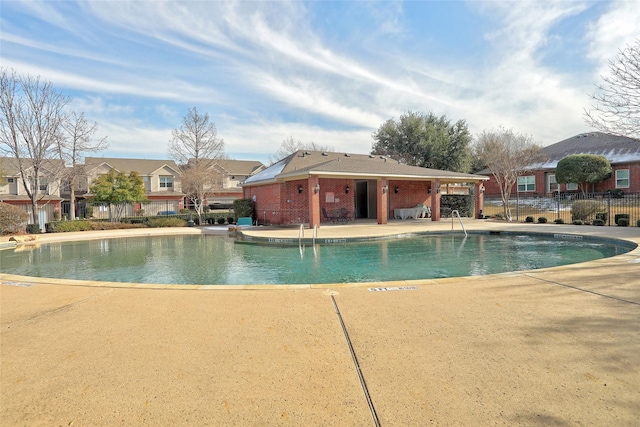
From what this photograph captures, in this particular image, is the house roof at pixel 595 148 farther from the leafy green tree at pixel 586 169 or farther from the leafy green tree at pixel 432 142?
the leafy green tree at pixel 432 142

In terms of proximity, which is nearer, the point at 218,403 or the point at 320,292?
the point at 218,403

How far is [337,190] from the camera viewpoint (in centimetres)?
1936

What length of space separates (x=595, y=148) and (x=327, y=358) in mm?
34708

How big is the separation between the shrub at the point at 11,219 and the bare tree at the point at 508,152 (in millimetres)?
26591

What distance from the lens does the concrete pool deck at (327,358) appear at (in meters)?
2.19

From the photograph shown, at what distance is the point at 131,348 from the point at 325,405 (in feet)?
6.51

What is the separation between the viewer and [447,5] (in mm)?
11094

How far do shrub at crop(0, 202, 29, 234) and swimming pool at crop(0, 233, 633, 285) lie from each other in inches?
217

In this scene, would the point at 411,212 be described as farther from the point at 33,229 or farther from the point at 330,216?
the point at 33,229

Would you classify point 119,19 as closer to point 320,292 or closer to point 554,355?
point 320,292

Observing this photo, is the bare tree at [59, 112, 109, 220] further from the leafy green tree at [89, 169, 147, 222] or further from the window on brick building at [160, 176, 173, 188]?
the window on brick building at [160, 176, 173, 188]

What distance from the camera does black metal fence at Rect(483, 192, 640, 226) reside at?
17234mm

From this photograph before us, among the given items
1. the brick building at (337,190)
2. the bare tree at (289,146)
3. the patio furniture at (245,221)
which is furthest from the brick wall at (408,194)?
the bare tree at (289,146)

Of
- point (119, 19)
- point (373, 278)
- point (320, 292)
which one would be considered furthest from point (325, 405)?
point (119, 19)
